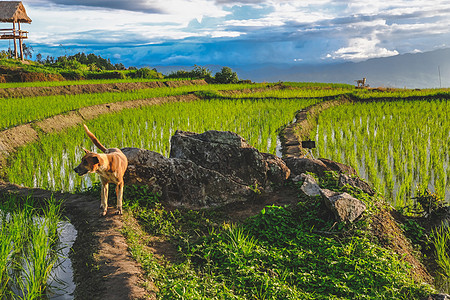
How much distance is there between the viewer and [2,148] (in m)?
7.15

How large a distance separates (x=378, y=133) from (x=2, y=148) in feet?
25.7

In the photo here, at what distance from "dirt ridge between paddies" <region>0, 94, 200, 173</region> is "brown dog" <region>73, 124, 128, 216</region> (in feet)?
10.3

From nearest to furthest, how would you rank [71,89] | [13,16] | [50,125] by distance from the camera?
[50,125]
[71,89]
[13,16]

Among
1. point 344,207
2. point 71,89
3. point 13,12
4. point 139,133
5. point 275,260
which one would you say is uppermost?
point 13,12

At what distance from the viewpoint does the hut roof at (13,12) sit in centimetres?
2716

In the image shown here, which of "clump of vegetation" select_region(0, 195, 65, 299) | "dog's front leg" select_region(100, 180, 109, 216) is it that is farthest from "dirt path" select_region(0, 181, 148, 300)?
"clump of vegetation" select_region(0, 195, 65, 299)

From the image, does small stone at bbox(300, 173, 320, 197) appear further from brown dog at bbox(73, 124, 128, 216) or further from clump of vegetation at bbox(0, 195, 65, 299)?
clump of vegetation at bbox(0, 195, 65, 299)

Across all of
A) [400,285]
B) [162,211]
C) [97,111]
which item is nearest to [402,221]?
[400,285]

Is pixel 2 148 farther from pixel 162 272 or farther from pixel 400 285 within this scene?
pixel 400 285

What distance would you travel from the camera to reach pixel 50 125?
9.22 metres

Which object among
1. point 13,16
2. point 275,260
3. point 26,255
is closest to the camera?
point 275,260

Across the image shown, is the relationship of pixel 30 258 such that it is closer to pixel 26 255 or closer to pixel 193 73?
pixel 26 255

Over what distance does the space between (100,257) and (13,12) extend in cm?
2939

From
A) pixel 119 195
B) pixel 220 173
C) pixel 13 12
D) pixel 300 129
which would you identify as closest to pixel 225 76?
pixel 13 12
